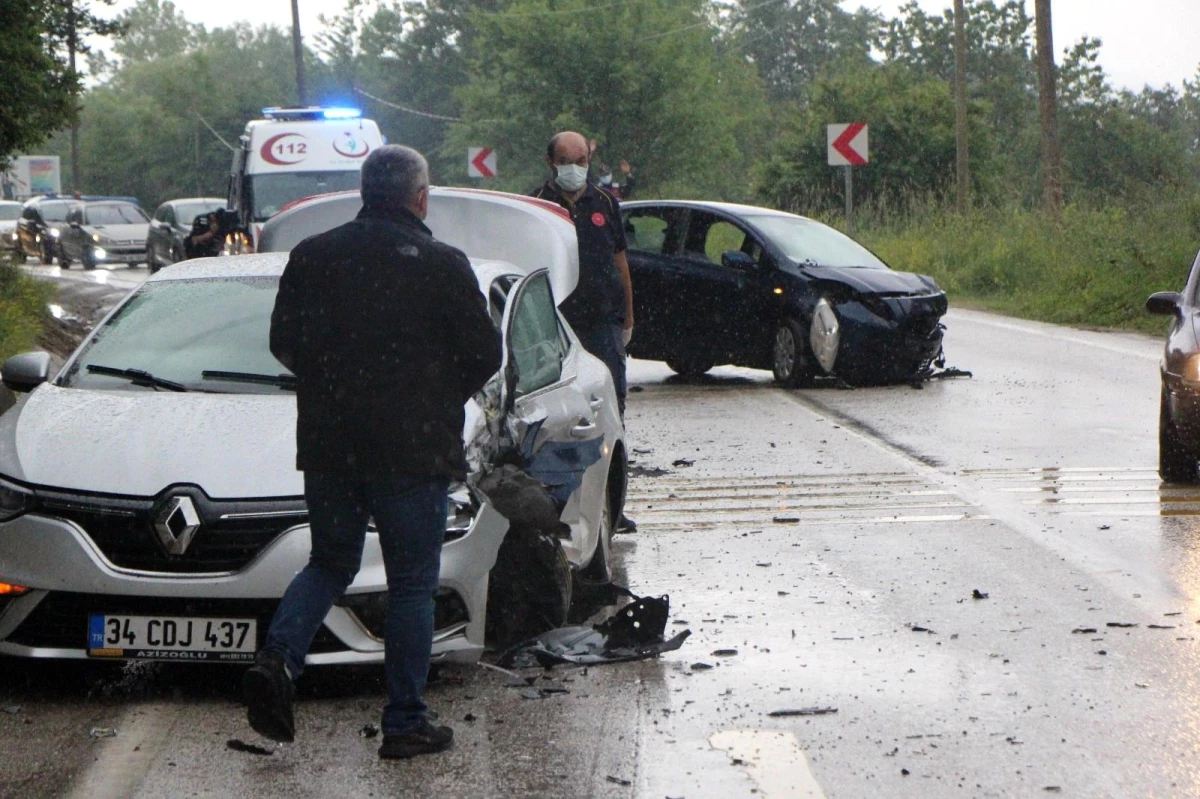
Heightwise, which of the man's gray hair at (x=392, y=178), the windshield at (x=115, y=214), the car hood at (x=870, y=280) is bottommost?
the car hood at (x=870, y=280)

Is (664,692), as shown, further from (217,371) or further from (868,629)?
(217,371)

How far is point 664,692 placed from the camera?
5887 millimetres

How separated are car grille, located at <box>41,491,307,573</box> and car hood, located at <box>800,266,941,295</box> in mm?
10838

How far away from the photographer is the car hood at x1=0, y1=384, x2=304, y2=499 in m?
5.75

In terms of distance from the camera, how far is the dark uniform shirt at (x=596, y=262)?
9781 millimetres

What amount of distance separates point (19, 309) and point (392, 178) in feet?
43.4

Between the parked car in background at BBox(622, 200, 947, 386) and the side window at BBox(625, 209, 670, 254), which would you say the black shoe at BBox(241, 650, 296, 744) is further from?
the side window at BBox(625, 209, 670, 254)

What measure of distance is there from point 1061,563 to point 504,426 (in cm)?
287

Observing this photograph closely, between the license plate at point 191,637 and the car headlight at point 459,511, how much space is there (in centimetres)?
67

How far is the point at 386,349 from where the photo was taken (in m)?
5.02

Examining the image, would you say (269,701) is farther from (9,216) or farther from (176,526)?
(9,216)

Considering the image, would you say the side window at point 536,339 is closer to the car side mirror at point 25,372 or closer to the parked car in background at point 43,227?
the car side mirror at point 25,372

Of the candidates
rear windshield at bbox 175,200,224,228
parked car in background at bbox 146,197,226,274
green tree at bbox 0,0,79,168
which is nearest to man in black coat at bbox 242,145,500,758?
green tree at bbox 0,0,79,168

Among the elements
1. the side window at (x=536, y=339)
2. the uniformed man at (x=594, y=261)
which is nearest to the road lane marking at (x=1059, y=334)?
the uniformed man at (x=594, y=261)
